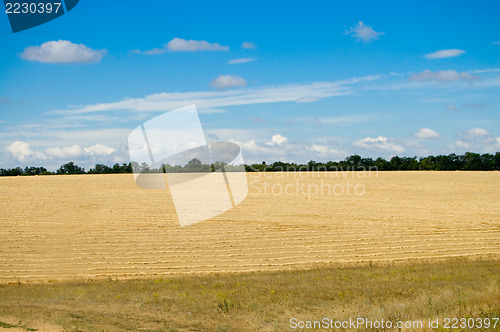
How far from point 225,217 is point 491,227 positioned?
1778cm

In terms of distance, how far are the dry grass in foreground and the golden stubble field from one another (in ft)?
13.8

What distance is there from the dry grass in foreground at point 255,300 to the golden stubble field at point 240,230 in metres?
4.22

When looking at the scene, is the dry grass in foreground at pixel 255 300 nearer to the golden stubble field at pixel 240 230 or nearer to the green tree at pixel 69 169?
the golden stubble field at pixel 240 230

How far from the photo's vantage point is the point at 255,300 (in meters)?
12.1

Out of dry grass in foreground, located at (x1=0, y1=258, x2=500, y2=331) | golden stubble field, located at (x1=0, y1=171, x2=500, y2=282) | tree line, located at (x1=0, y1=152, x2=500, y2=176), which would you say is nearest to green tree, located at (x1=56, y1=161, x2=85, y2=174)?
tree line, located at (x1=0, y1=152, x2=500, y2=176)

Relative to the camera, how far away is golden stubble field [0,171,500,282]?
70.5 ft

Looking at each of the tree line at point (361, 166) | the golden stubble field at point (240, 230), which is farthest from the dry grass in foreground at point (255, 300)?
the tree line at point (361, 166)

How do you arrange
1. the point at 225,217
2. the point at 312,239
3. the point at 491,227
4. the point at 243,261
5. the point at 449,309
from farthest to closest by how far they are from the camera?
the point at 225,217
the point at 491,227
the point at 312,239
the point at 243,261
the point at 449,309

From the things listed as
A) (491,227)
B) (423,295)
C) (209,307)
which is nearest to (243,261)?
(209,307)

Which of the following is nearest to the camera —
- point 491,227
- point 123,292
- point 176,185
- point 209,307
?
point 209,307

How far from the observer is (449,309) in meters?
9.51

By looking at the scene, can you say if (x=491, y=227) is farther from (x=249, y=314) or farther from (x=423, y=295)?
(x=249, y=314)

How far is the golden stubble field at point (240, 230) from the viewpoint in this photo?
70.5 feet

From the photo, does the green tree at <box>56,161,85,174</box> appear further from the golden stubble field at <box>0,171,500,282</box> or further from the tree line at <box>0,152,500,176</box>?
the golden stubble field at <box>0,171,500,282</box>
